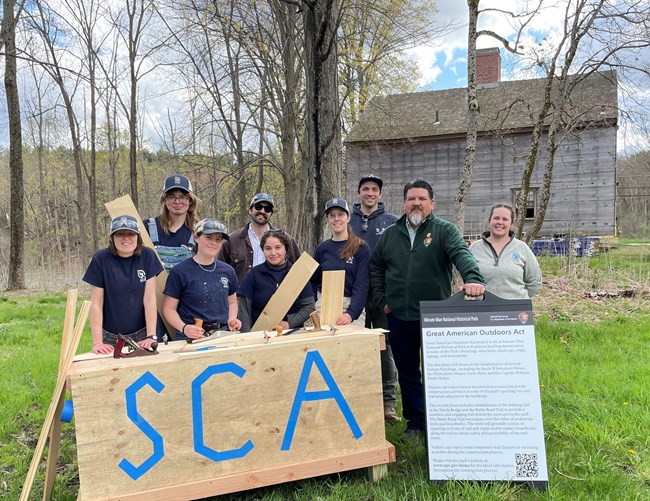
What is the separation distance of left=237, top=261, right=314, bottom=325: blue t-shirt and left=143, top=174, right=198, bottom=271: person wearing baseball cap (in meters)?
0.54

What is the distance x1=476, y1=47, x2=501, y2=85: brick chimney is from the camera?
19747 millimetres

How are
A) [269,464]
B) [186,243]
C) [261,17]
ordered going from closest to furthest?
1. [269,464]
2. [186,243]
3. [261,17]

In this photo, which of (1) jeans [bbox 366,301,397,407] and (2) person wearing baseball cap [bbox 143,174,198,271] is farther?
→ (1) jeans [bbox 366,301,397,407]

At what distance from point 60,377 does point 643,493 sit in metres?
3.40

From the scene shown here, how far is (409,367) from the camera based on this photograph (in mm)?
3646

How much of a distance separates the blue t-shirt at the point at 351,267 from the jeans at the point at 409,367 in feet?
0.97

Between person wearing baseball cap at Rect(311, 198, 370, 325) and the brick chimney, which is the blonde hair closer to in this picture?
person wearing baseball cap at Rect(311, 198, 370, 325)

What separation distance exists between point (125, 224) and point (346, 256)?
1.67 metres

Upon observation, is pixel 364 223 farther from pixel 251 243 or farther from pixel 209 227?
pixel 209 227

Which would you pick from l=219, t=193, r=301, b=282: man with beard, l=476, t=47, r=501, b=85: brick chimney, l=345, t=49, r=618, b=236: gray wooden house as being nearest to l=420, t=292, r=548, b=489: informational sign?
l=219, t=193, r=301, b=282: man with beard

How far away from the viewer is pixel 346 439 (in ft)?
9.62

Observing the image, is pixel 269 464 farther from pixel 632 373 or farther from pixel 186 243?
pixel 632 373

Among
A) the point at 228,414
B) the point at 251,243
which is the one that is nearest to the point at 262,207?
the point at 251,243

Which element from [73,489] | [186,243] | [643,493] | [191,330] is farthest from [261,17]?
[643,493]
